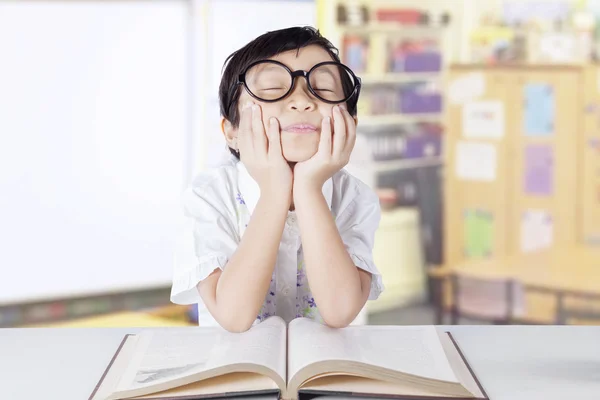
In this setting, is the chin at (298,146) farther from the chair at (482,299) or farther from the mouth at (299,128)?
the chair at (482,299)

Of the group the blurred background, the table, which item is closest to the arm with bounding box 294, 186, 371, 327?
the blurred background

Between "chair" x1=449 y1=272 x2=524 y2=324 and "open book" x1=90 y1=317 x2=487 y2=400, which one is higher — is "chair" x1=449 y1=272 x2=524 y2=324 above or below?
below

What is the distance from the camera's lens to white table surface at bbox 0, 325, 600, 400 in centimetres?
97

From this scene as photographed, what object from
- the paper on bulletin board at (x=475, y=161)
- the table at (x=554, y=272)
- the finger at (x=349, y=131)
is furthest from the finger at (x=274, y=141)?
the paper on bulletin board at (x=475, y=161)

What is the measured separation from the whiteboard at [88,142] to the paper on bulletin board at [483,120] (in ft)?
6.07

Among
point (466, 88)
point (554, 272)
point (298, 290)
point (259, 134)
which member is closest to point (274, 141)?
point (259, 134)

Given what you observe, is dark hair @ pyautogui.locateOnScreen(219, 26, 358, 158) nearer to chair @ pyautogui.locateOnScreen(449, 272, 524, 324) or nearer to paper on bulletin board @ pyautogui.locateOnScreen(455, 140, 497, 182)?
chair @ pyautogui.locateOnScreen(449, 272, 524, 324)

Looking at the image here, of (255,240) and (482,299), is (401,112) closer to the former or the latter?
(482,299)

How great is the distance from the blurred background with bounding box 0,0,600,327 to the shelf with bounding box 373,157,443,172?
0.01 meters

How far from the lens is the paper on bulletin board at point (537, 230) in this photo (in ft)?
15.6

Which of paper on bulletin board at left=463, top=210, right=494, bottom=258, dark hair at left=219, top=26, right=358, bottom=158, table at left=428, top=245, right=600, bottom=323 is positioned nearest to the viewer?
dark hair at left=219, top=26, right=358, bottom=158

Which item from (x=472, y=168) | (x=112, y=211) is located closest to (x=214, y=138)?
(x=112, y=211)

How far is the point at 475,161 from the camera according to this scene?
4.86 metres

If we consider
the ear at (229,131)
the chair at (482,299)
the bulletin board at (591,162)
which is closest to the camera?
the ear at (229,131)
